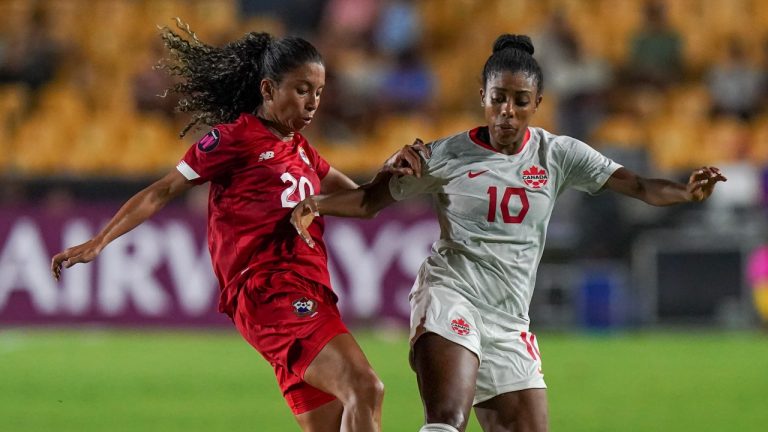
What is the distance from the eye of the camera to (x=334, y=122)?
16547 millimetres

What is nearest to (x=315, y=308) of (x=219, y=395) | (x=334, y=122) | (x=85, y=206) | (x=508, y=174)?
(x=508, y=174)

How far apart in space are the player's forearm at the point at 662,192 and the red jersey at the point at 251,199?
1410mm

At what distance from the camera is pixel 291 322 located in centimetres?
563

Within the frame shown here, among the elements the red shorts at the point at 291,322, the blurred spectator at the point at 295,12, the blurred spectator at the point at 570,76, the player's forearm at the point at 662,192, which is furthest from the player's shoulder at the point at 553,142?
the blurred spectator at the point at 295,12

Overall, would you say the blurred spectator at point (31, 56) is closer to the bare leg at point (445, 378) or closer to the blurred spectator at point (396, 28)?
the blurred spectator at point (396, 28)

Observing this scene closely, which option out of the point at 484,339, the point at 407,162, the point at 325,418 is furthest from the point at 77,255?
the point at 484,339

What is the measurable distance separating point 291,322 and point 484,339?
0.80 meters

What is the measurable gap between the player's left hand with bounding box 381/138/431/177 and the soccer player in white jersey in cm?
7

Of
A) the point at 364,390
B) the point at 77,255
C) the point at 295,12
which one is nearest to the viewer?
the point at 364,390

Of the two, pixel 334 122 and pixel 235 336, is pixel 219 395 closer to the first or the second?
pixel 235 336

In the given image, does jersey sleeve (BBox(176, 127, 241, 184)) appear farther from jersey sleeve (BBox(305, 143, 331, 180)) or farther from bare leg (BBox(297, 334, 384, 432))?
bare leg (BBox(297, 334, 384, 432))

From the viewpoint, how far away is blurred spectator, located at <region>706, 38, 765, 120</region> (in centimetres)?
1612

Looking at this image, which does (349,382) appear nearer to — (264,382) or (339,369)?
(339,369)

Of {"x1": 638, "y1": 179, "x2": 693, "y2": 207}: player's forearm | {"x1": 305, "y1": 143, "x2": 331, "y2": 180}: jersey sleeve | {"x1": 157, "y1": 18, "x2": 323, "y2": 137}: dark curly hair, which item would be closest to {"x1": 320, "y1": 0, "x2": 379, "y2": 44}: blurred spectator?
{"x1": 157, "y1": 18, "x2": 323, "y2": 137}: dark curly hair
